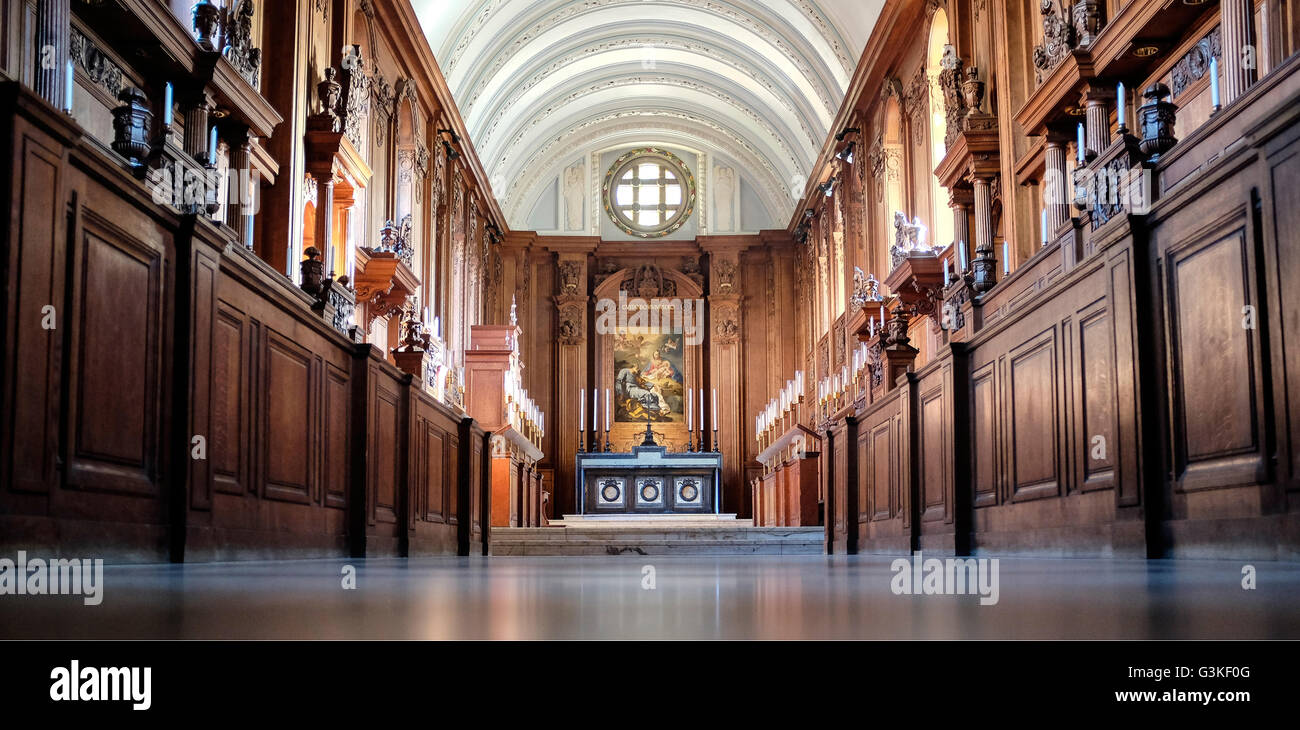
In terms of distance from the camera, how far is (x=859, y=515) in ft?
32.6

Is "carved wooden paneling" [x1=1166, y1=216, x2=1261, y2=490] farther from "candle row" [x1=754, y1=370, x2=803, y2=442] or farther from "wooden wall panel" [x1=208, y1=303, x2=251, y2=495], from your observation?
"candle row" [x1=754, y1=370, x2=803, y2=442]

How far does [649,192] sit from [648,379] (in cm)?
458

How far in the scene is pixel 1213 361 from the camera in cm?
407

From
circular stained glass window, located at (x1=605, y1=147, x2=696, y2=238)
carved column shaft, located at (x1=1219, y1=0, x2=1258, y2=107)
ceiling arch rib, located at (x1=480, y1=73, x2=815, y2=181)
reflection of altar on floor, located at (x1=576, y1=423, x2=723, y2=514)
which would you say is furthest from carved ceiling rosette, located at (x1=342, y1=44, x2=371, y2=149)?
circular stained glass window, located at (x1=605, y1=147, x2=696, y2=238)

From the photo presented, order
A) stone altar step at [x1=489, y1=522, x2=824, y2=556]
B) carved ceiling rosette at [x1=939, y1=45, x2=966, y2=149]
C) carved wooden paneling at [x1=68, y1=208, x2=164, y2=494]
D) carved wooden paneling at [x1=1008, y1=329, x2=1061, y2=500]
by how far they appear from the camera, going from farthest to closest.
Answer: carved ceiling rosette at [x1=939, y1=45, x2=966, y2=149] → stone altar step at [x1=489, y1=522, x2=824, y2=556] → carved wooden paneling at [x1=1008, y1=329, x2=1061, y2=500] → carved wooden paneling at [x1=68, y1=208, x2=164, y2=494]

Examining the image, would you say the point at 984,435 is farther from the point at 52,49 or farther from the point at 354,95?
the point at 354,95

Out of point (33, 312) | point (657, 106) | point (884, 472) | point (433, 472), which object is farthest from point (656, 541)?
point (657, 106)

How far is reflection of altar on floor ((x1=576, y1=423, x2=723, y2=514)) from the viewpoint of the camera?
22.8m

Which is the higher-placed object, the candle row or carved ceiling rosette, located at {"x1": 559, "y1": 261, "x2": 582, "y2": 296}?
carved ceiling rosette, located at {"x1": 559, "y1": 261, "x2": 582, "y2": 296}

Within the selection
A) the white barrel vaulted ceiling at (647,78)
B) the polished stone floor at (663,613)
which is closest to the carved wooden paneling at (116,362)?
the polished stone floor at (663,613)

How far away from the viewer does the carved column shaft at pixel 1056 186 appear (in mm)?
9352

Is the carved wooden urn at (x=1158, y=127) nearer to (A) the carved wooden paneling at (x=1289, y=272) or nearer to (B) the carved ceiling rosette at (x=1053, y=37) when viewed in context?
(A) the carved wooden paneling at (x=1289, y=272)

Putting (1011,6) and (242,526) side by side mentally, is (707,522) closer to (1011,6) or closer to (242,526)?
(1011,6)

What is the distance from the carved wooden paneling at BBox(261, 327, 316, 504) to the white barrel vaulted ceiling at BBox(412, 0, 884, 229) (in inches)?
460
